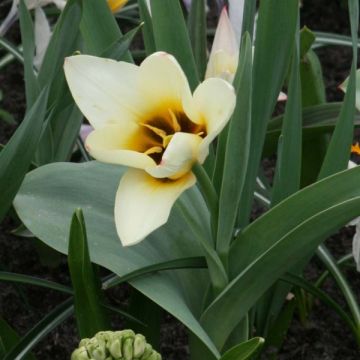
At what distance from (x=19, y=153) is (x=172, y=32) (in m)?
0.23

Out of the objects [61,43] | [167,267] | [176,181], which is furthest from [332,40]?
[176,181]

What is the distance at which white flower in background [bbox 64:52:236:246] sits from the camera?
733mm

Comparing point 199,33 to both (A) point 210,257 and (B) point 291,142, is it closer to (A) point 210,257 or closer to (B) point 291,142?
(B) point 291,142

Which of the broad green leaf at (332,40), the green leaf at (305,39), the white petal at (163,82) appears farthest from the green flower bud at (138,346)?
the broad green leaf at (332,40)

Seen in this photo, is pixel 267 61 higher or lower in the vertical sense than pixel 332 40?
lower

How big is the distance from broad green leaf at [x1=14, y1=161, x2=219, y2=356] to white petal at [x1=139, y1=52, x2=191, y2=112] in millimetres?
177

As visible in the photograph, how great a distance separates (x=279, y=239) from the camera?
3.02 ft

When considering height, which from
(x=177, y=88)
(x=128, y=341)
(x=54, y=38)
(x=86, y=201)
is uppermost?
(x=54, y=38)

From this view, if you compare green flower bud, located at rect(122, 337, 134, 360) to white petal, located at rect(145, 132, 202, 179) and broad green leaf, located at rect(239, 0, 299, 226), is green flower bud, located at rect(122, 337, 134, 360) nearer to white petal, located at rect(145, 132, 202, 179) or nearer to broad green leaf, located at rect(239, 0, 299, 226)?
white petal, located at rect(145, 132, 202, 179)

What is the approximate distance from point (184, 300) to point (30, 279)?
20 cm

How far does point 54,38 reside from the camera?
1089mm

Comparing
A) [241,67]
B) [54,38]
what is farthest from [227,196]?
[54,38]

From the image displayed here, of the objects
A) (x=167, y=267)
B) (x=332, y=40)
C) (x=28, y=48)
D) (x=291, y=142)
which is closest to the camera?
(x=167, y=267)

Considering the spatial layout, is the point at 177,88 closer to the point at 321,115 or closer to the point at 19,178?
the point at 19,178
